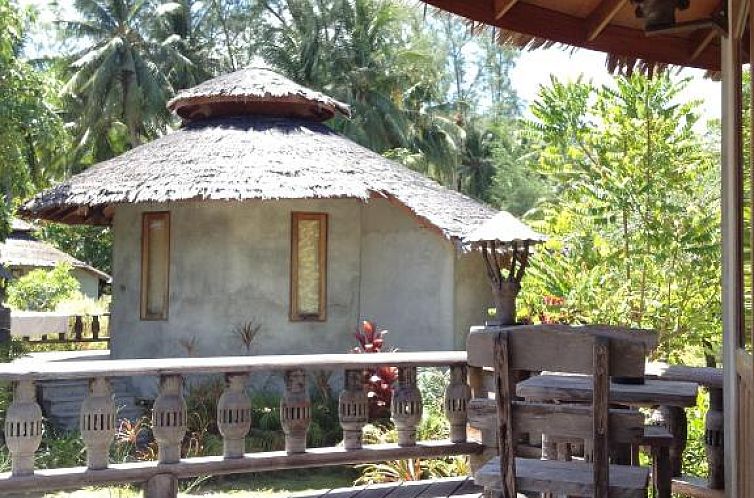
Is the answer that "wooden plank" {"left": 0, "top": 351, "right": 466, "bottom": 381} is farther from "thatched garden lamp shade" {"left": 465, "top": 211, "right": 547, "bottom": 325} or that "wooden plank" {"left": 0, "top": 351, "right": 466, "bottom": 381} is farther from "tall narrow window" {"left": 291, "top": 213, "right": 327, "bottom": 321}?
"tall narrow window" {"left": 291, "top": 213, "right": 327, "bottom": 321}

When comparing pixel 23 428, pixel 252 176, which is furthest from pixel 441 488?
pixel 252 176

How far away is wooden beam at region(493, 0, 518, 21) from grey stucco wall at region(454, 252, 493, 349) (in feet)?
26.8

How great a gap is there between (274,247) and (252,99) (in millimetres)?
2543

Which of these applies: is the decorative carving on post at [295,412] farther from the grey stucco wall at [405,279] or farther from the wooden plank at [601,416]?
the grey stucco wall at [405,279]

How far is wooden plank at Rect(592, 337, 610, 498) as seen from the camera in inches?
138

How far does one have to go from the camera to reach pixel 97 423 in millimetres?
4766

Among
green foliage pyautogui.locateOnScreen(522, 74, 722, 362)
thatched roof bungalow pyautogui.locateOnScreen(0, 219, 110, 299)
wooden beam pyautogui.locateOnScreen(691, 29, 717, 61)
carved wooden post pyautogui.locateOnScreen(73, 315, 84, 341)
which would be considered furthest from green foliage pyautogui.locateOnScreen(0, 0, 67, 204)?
thatched roof bungalow pyautogui.locateOnScreen(0, 219, 110, 299)

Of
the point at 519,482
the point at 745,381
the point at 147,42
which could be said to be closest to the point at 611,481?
the point at 519,482

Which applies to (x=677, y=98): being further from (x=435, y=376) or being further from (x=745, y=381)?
(x=745, y=381)

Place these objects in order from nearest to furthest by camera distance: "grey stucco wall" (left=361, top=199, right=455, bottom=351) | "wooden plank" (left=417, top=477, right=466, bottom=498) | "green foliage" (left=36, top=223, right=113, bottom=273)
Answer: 1. "wooden plank" (left=417, top=477, right=466, bottom=498)
2. "grey stucco wall" (left=361, top=199, right=455, bottom=351)
3. "green foliage" (left=36, top=223, right=113, bottom=273)

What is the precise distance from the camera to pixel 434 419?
33.4 feet

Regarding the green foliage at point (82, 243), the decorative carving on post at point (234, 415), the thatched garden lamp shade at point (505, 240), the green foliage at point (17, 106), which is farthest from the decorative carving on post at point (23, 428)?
the green foliage at point (82, 243)

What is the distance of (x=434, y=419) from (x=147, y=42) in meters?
25.7

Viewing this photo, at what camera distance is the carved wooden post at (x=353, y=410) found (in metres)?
5.26
